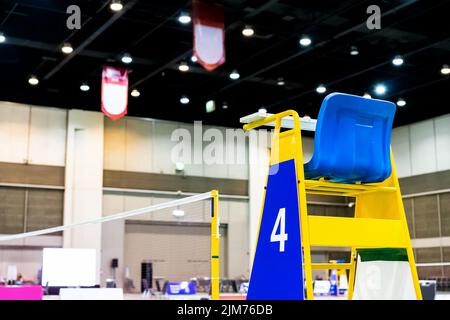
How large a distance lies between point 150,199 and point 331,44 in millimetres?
10824

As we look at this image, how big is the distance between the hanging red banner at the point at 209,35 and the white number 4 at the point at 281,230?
9.87 meters

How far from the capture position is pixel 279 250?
10.5ft

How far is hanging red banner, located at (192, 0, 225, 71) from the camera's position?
13.0 meters

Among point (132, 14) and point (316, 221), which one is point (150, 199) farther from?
point (316, 221)

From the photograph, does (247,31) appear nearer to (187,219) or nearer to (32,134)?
(187,219)

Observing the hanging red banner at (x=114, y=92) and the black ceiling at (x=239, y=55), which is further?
the hanging red banner at (x=114, y=92)

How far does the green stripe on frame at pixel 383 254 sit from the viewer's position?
Answer: 11.4 feet

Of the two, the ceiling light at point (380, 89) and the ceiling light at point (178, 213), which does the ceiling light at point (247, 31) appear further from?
the ceiling light at point (178, 213)

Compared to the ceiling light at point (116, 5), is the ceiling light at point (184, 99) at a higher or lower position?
higher

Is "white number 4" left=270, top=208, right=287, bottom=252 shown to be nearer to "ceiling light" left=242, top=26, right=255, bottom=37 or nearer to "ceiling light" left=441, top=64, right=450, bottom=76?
"ceiling light" left=242, top=26, right=255, bottom=37

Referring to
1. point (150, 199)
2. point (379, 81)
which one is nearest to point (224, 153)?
point (150, 199)

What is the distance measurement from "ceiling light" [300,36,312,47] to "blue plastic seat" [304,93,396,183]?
1433 cm

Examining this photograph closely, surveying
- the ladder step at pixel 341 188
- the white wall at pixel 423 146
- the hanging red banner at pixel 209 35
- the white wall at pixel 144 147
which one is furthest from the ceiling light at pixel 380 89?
the ladder step at pixel 341 188

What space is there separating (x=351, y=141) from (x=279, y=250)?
2.23 feet
